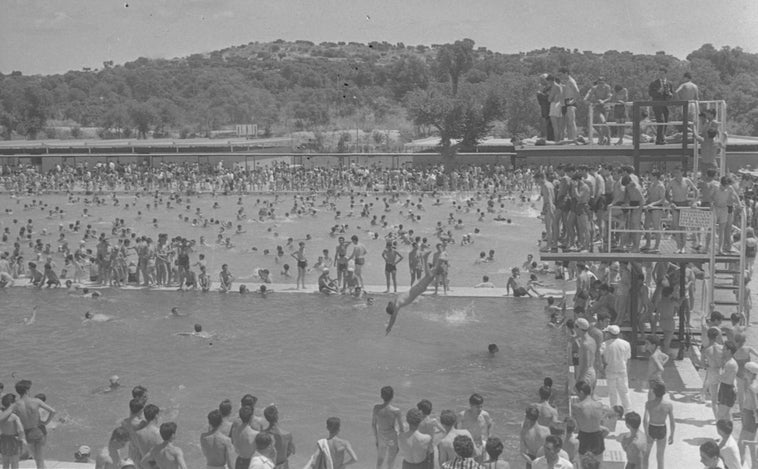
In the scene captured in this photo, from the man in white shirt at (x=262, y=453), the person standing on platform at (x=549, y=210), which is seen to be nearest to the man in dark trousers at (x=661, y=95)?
the person standing on platform at (x=549, y=210)

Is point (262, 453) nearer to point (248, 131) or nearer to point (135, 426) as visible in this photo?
point (135, 426)

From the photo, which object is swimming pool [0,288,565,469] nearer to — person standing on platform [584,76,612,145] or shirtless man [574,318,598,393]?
shirtless man [574,318,598,393]

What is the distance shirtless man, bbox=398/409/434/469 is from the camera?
855cm

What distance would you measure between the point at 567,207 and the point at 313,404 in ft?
17.7

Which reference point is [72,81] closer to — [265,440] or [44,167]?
[44,167]

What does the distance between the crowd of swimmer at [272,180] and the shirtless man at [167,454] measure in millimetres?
41802

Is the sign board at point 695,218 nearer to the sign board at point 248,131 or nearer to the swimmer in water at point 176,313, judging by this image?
the swimmer in water at point 176,313

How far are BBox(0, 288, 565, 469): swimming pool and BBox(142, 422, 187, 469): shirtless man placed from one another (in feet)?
10.8

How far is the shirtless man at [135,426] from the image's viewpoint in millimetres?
9148

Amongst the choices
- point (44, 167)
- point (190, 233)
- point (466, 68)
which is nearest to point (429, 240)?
point (190, 233)

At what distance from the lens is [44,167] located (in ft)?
204

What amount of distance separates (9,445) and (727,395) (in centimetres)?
871

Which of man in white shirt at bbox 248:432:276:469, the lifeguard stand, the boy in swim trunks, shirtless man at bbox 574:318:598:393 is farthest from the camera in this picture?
the lifeguard stand


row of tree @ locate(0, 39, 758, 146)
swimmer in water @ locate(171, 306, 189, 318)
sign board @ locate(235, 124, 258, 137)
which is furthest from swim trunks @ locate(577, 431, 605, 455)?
sign board @ locate(235, 124, 258, 137)
